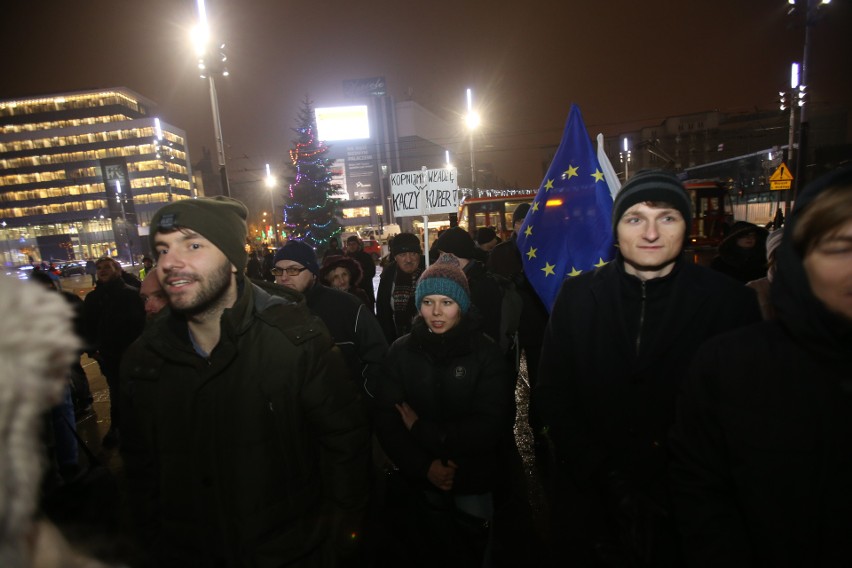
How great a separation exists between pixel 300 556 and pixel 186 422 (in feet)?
2.50

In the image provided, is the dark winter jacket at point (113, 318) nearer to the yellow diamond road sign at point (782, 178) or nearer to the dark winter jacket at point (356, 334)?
the dark winter jacket at point (356, 334)

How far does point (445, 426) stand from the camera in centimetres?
271

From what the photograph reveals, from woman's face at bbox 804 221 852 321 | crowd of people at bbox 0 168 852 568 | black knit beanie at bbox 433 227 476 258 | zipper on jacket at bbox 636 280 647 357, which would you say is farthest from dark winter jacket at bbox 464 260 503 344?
woman's face at bbox 804 221 852 321

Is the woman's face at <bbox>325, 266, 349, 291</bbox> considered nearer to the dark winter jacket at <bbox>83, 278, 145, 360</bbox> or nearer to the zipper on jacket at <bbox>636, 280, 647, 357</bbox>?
the dark winter jacket at <bbox>83, 278, 145, 360</bbox>

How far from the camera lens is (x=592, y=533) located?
7.23ft

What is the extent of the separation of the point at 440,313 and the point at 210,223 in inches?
60.8

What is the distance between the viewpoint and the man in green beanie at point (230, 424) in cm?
183

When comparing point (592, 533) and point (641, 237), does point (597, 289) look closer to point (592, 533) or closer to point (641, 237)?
point (641, 237)

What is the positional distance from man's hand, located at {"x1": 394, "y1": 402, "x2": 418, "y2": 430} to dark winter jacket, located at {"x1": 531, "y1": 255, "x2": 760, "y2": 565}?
34.6 inches

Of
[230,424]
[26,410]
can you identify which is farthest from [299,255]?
[26,410]

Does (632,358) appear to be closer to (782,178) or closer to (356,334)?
(356,334)

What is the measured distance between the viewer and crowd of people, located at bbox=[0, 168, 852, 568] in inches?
52.2

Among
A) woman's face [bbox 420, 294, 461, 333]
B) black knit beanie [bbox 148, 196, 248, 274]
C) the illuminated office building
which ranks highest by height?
the illuminated office building

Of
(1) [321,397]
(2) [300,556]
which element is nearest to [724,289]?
(1) [321,397]
